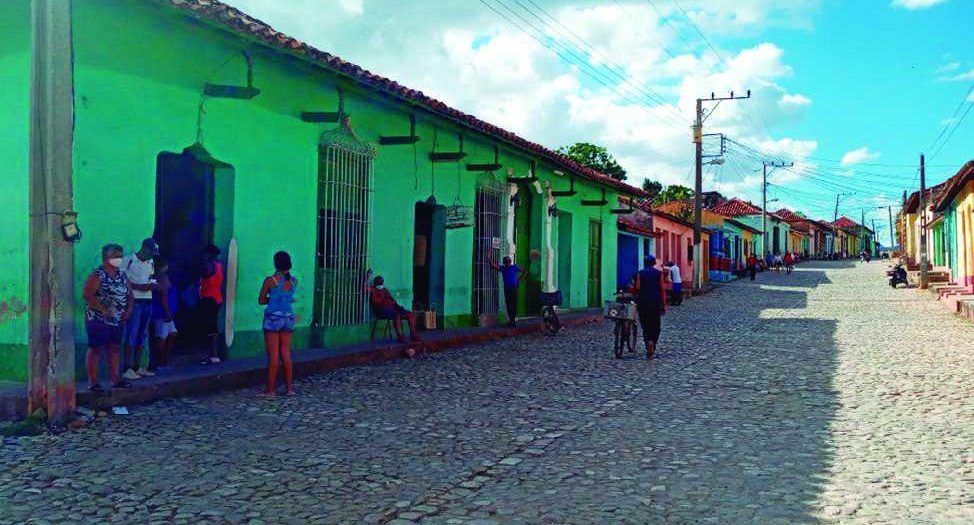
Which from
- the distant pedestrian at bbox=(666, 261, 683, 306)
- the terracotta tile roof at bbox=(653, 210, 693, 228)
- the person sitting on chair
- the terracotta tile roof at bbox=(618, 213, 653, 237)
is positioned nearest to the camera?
the person sitting on chair

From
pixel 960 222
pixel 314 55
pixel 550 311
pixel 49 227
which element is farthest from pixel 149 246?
pixel 960 222

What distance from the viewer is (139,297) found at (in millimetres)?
7176

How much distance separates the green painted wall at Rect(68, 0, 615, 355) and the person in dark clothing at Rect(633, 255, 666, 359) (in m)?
3.51

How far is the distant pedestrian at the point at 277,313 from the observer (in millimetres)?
7355

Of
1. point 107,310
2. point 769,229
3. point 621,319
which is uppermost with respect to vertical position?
point 769,229

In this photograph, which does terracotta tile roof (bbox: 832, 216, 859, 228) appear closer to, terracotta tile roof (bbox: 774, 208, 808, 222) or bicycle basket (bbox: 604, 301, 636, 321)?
terracotta tile roof (bbox: 774, 208, 808, 222)

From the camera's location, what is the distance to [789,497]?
4512 mm

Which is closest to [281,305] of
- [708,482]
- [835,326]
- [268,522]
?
[268,522]

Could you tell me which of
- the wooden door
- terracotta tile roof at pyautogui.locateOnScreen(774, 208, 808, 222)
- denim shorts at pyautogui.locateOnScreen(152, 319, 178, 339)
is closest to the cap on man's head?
denim shorts at pyautogui.locateOnScreen(152, 319, 178, 339)

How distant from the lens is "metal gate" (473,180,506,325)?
14.5 meters

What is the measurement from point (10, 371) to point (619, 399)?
5.39 m

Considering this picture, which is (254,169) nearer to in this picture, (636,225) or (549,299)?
(549,299)

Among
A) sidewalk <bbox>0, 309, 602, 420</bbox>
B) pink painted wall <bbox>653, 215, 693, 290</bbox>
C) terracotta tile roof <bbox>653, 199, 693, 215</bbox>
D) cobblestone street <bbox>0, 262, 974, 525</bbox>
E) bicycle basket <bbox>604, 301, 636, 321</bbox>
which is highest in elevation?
terracotta tile roof <bbox>653, 199, 693, 215</bbox>

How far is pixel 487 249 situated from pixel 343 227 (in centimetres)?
454
